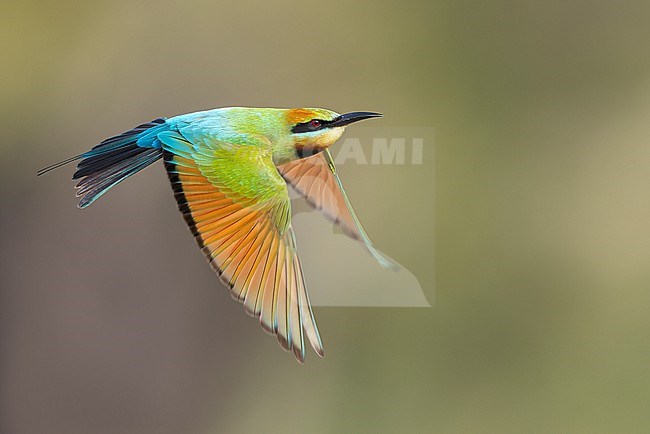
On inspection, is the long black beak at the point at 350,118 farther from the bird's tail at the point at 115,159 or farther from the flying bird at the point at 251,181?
the bird's tail at the point at 115,159

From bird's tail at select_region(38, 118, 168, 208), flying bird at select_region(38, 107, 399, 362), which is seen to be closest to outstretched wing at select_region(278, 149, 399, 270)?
flying bird at select_region(38, 107, 399, 362)

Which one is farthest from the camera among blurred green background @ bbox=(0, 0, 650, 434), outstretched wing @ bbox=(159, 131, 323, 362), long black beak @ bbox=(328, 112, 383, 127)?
blurred green background @ bbox=(0, 0, 650, 434)

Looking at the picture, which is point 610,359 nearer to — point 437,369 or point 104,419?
point 437,369

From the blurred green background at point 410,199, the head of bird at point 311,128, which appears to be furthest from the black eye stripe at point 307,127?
the blurred green background at point 410,199

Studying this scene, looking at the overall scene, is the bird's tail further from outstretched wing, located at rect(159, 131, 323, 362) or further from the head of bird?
the head of bird

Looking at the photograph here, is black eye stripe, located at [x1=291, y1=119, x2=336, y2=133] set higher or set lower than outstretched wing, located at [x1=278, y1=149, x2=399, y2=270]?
higher

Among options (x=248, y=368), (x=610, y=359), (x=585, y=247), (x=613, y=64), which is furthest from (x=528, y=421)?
(x=613, y=64)

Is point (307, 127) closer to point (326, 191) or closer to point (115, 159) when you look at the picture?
point (326, 191)
